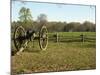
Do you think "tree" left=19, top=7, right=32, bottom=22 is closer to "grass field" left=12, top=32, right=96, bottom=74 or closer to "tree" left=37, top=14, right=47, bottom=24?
"tree" left=37, top=14, right=47, bottom=24

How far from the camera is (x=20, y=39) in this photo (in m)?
2.52

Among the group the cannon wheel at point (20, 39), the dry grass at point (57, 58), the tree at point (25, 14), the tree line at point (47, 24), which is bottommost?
the dry grass at point (57, 58)

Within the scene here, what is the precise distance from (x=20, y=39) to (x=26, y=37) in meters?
0.07

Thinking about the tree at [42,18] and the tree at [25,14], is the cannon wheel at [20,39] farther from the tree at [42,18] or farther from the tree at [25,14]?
the tree at [42,18]

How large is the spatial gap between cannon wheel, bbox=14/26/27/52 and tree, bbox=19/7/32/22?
94mm

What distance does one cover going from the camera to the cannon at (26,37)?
2.49 metres

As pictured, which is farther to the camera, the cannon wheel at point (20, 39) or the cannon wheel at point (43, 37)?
the cannon wheel at point (43, 37)

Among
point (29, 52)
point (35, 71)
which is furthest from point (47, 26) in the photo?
point (35, 71)

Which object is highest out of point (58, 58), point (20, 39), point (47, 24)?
point (47, 24)

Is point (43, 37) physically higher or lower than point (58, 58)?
higher

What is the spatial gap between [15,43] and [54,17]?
52 cm

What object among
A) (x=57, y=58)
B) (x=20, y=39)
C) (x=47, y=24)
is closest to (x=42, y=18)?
(x=47, y=24)

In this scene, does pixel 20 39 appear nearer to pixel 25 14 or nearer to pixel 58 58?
pixel 25 14

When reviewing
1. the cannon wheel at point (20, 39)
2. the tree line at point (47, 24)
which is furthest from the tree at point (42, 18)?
the cannon wheel at point (20, 39)
